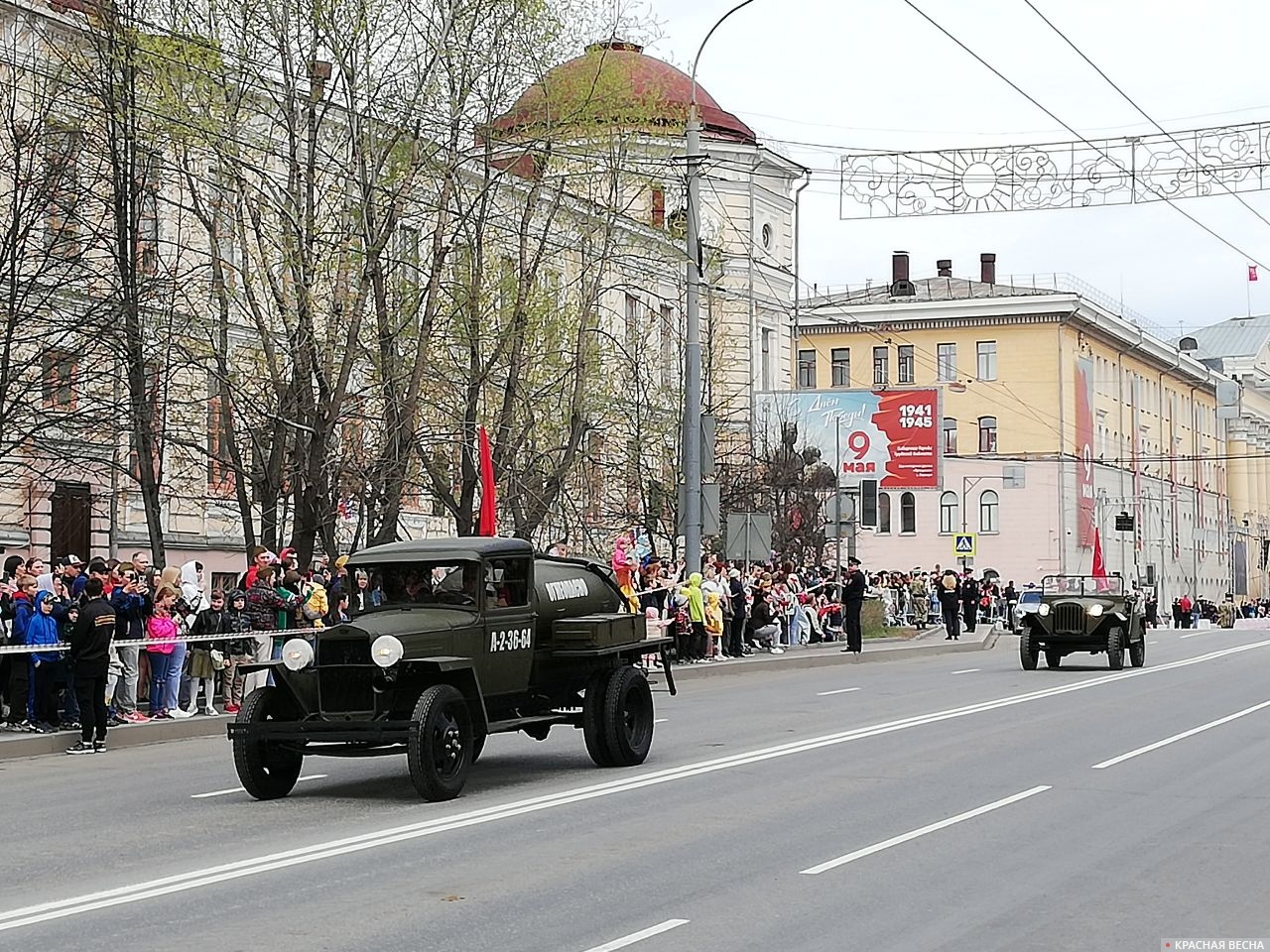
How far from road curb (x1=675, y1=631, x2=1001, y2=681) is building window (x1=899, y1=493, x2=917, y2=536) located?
138 ft

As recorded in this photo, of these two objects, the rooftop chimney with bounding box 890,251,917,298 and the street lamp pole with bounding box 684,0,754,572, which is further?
the rooftop chimney with bounding box 890,251,917,298

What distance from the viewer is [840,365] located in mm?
94625

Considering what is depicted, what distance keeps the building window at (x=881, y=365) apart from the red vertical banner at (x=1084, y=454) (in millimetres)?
9510

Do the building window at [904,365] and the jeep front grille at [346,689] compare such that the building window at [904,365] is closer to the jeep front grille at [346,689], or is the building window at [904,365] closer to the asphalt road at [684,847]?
the asphalt road at [684,847]

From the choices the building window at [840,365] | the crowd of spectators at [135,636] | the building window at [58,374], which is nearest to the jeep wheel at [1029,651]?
the crowd of spectators at [135,636]

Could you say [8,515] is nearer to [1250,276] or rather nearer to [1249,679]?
[1249,679]

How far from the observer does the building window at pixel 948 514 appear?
87938 mm

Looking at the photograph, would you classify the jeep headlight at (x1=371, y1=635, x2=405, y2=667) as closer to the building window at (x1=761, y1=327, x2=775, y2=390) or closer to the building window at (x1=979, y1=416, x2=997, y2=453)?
the building window at (x1=761, y1=327, x2=775, y2=390)

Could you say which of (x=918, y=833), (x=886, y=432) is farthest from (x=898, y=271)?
(x=918, y=833)

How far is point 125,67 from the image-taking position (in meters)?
26.3

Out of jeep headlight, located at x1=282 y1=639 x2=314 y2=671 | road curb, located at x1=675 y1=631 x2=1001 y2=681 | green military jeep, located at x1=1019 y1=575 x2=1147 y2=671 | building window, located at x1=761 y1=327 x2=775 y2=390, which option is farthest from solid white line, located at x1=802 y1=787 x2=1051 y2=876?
building window, located at x1=761 y1=327 x2=775 y2=390

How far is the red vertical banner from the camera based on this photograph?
3447 inches

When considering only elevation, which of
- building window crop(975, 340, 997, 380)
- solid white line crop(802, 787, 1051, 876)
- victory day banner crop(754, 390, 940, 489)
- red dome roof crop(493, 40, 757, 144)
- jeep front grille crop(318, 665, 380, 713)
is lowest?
solid white line crop(802, 787, 1051, 876)

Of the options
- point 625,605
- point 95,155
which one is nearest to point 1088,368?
point 95,155
